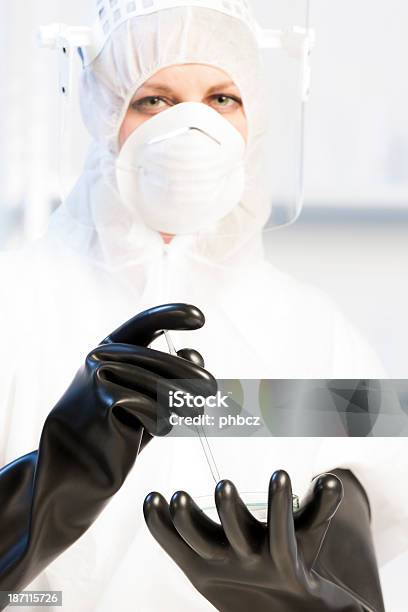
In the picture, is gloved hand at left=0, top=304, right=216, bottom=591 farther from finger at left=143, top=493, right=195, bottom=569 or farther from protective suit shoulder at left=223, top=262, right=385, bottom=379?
protective suit shoulder at left=223, top=262, right=385, bottom=379

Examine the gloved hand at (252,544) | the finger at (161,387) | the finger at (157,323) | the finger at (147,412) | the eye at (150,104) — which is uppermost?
the eye at (150,104)

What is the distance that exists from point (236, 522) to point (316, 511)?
6 centimetres

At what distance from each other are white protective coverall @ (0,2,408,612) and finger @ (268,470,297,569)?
396mm

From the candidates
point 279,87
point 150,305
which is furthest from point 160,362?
point 279,87

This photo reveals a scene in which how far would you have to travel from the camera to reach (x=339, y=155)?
1767 mm

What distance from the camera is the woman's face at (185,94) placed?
105 cm

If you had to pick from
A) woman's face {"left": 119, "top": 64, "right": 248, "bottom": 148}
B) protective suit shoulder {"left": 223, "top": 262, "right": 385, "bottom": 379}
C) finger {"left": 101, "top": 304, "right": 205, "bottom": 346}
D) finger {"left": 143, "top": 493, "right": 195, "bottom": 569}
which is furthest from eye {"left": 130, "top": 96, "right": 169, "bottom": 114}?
finger {"left": 143, "top": 493, "right": 195, "bottom": 569}

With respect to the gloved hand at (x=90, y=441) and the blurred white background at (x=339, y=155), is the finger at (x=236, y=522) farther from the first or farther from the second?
the blurred white background at (x=339, y=155)

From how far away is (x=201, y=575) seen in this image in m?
0.64

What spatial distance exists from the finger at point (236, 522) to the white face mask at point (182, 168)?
0.58m

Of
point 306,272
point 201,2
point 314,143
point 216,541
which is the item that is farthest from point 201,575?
point 314,143

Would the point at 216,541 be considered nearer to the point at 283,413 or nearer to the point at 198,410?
the point at 198,410

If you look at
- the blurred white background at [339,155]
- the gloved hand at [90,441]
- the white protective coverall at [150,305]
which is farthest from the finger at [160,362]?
the blurred white background at [339,155]

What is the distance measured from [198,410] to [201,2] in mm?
647
